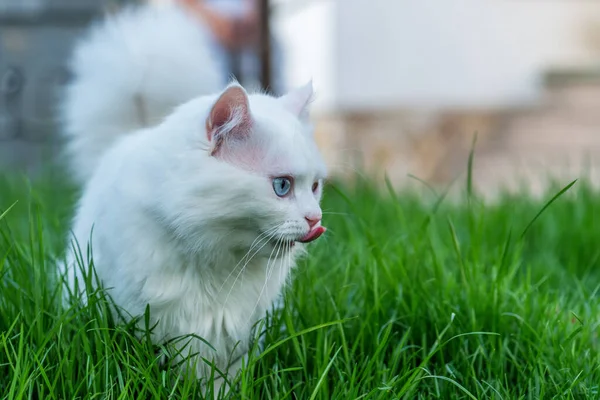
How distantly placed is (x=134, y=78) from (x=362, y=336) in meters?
0.82

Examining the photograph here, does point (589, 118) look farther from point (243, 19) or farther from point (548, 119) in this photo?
point (243, 19)

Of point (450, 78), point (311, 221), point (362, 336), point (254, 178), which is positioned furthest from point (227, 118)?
point (450, 78)

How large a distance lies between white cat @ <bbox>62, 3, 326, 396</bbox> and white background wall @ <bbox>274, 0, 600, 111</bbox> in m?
4.32

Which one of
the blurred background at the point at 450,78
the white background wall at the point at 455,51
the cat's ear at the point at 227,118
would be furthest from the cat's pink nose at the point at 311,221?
the white background wall at the point at 455,51

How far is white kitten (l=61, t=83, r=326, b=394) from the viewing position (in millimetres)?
1211

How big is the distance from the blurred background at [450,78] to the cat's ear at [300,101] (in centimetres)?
397

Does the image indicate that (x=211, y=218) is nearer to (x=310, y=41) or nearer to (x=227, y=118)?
(x=227, y=118)

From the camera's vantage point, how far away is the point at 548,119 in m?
5.64

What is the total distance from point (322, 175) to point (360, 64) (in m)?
4.37

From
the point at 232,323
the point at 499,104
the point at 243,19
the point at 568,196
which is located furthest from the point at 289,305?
the point at 499,104

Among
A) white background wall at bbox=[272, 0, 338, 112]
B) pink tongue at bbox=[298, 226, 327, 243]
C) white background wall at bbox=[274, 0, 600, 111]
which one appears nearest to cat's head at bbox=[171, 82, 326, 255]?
pink tongue at bbox=[298, 226, 327, 243]

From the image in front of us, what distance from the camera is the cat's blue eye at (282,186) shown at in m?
1.23

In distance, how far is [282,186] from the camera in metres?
1.25

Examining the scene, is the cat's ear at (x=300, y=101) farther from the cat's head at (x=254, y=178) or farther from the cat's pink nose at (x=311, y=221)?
the cat's pink nose at (x=311, y=221)
